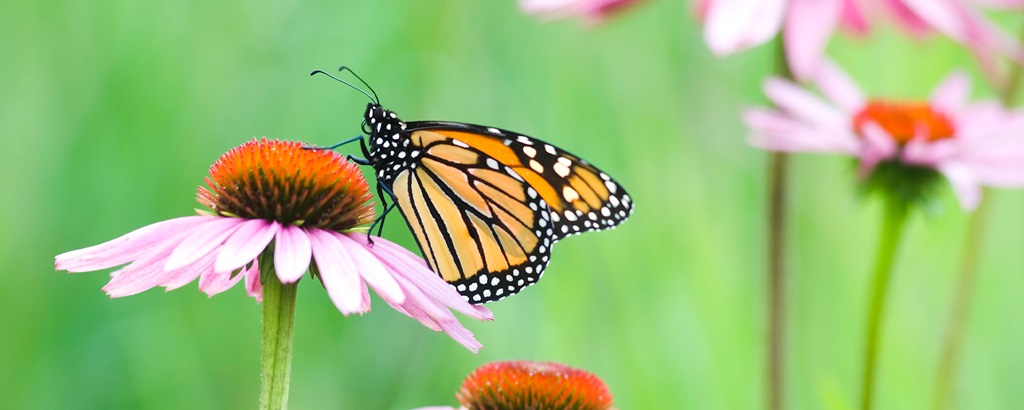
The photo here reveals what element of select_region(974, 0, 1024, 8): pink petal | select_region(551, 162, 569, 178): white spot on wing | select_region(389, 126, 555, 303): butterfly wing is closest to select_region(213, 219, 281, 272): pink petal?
select_region(389, 126, 555, 303): butterfly wing

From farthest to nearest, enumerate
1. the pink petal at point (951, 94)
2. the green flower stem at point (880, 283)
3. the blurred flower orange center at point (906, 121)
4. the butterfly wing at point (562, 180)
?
the pink petal at point (951, 94) → the blurred flower orange center at point (906, 121) → the butterfly wing at point (562, 180) → the green flower stem at point (880, 283)

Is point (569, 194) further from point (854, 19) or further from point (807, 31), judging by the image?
point (854, 19)

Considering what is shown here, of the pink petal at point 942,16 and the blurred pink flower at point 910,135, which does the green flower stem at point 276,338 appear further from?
the pink petal at point 942,16

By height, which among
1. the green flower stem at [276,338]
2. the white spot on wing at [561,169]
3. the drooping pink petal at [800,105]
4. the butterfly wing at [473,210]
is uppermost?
the drooping pink petal at [800,105]

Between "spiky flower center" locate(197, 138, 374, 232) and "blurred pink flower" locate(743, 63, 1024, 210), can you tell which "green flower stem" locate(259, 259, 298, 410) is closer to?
"spiky flower center" locate(197, 138, 374, 232)

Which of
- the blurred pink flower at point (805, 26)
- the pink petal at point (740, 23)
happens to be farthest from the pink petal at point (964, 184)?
the pink petal at point (740, 23)

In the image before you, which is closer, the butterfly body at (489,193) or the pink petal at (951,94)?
the butterfly body at (489,193)

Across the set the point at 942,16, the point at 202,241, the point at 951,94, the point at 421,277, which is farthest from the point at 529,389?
the point at 951,94
